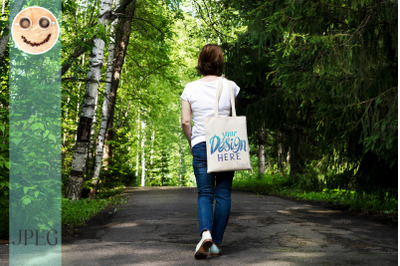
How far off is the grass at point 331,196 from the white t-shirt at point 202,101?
4.99 meters

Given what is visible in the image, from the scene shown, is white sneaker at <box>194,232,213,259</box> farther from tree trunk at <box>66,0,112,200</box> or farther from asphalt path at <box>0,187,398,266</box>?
tree trunk at <box>66,0,112,200</box>

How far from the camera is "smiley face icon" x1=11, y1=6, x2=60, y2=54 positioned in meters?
7.44

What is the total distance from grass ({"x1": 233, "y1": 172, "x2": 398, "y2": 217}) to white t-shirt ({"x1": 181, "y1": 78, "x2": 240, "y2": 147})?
4991mm

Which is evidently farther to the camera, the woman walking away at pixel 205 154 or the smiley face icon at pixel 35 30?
the smiley face icon at pixel 35 30

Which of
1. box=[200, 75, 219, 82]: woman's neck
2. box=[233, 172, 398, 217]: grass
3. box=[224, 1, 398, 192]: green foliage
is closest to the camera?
box=[200, 75, 219, 82]: woman's neck

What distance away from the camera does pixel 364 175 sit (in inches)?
344

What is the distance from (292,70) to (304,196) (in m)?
6.00

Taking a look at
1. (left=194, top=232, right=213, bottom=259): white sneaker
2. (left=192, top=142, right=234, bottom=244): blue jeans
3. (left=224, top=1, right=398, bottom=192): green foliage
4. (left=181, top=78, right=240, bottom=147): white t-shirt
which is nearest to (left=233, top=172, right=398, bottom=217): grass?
(left=224, top=1, right=398, bottom=192): green foliage

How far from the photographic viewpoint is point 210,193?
16.0ft

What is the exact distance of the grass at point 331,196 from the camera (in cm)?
906

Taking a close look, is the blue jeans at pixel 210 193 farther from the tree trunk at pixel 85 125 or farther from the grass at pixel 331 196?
the tree trunk at pixel 85 125

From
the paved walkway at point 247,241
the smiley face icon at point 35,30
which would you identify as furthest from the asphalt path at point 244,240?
the smiley face icon at point 35,30

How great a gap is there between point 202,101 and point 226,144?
529 millimetres

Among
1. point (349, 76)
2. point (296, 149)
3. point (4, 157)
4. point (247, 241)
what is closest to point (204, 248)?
point (247, 241)
